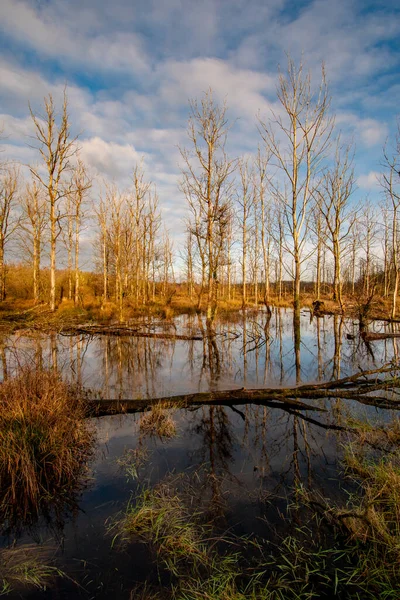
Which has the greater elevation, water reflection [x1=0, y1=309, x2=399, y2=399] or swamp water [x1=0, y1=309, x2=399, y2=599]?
water reflection [x1=0, y1=309, x2=399, y2=399]

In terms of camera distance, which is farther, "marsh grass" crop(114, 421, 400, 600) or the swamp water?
the swamp water

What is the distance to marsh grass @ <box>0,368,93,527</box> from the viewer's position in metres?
3.66

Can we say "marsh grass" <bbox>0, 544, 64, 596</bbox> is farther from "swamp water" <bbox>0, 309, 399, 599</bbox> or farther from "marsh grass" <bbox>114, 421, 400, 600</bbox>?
"marsh grass" <bbox>114, 421, 400, 600</bbox>

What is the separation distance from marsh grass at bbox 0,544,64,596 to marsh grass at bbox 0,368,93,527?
53 cm

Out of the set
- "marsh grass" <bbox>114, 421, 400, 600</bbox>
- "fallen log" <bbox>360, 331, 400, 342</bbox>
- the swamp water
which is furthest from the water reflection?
"marsh grass" <bbox>114, 421, 400, 600</bbox>

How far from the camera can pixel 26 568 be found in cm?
272

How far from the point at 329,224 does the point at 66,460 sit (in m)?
26.0

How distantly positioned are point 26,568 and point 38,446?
5.29ft

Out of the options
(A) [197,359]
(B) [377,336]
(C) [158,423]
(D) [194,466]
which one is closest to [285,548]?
(D) [194,466]

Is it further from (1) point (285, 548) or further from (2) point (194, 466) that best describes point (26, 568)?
(1) point (285, 548)

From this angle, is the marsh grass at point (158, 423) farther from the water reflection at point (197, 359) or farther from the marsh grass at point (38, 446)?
the water reflection at point (197, 359)

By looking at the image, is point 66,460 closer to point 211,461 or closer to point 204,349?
point 211,461

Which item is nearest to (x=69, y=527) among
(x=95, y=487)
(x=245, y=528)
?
(x=95, y=487)

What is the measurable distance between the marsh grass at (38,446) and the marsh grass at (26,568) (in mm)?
530
